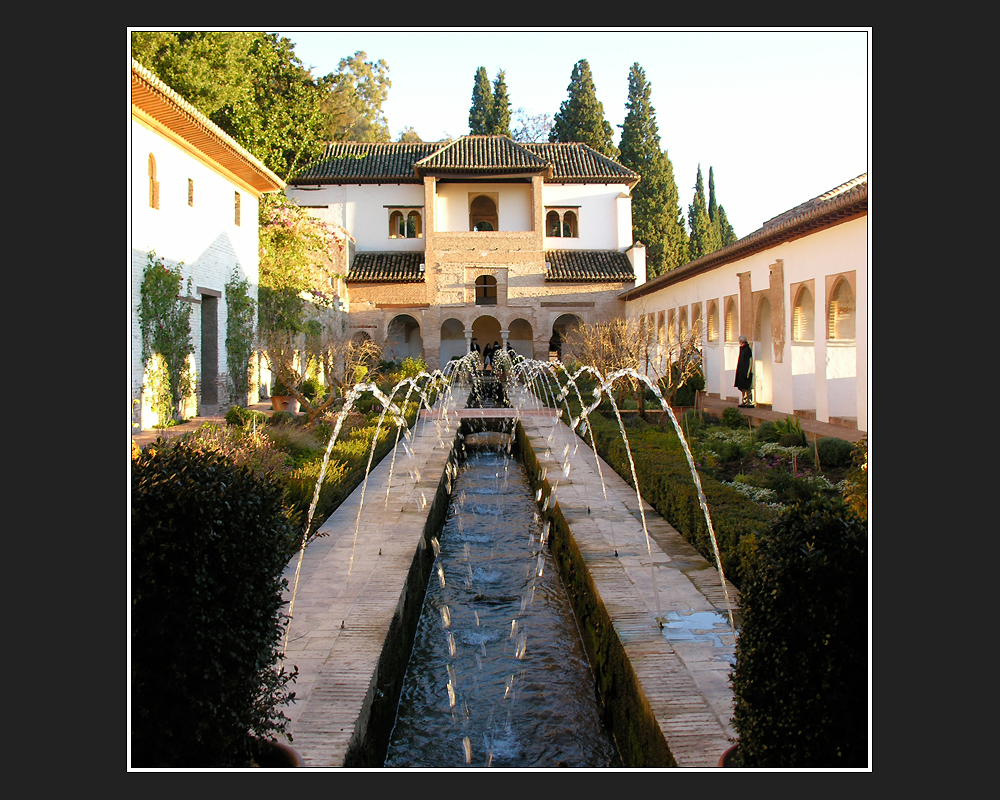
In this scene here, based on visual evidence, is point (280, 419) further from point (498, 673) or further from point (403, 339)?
point (403, 339)

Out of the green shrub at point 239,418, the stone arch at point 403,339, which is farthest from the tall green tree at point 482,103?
the green shrub at point 239,418

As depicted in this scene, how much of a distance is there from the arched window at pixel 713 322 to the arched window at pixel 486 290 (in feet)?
41.6

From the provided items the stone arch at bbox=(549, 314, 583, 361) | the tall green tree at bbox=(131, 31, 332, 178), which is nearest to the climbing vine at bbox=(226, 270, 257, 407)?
the tall green tree at bbox=(131, 31, 332, 178)

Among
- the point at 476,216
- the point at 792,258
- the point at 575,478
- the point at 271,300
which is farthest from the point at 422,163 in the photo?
the point at 575,478

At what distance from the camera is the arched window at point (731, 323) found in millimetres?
16922

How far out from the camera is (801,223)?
38.5 ft

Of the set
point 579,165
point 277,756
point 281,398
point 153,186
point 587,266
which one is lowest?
point 277,756

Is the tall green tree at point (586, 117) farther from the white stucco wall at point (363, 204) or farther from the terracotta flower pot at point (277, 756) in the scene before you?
the terracotta flower pot at point (277, 756)

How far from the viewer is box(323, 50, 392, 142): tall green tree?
1602 inches

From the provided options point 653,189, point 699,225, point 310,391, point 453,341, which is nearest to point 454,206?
point 453,341

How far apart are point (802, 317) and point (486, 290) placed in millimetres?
18176

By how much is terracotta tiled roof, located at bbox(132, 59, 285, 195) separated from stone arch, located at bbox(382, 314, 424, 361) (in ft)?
43.4

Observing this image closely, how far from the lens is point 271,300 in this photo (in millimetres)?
20109

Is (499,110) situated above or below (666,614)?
above
